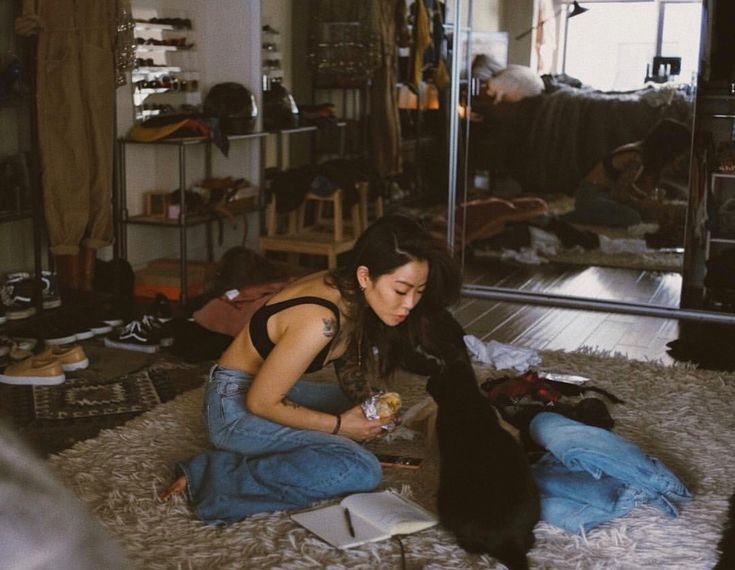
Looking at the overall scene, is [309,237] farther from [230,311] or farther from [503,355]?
[503,355]

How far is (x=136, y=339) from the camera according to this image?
4062mm

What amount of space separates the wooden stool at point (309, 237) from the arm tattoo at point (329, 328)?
2929 millimetres

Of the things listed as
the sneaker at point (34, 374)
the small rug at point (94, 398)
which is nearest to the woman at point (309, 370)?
the small rug at point (94, 398)

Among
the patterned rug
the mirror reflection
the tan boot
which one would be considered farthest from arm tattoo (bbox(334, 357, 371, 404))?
the mirror reflection

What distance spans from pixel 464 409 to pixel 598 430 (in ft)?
→ 1.55

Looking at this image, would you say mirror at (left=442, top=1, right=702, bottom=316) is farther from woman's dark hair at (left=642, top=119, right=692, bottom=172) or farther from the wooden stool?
the wooden stool

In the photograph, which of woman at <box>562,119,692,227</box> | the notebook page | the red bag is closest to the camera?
the notebook page

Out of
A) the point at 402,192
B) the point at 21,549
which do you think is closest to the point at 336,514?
the point at 21,549

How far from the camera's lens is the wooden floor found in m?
4.31

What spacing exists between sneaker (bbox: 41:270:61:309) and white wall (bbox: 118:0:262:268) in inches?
37.8

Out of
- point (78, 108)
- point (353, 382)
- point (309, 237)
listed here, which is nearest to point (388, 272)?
point (353, 382)

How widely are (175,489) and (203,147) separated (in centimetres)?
352

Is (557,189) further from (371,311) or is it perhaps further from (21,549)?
(21,549)

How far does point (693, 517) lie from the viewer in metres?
2.52
